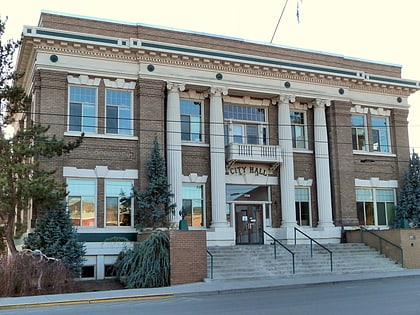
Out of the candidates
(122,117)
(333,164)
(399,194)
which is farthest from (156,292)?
(399,194)

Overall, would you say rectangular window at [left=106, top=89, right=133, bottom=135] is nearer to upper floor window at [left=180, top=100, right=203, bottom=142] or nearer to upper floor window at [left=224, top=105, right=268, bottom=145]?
upper floor window at [left=180, top=100, right=203, bottom=142]

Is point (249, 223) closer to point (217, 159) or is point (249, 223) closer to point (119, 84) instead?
point (217, 159)

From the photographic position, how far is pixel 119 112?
26.1 metres

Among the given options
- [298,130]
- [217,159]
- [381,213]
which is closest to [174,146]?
[217,159]

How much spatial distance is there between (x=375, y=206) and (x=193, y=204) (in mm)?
11453

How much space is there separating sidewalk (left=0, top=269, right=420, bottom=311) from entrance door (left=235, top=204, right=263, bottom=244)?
6.38 meters

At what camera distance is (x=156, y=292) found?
17750 mm

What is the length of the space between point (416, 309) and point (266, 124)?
18.2m

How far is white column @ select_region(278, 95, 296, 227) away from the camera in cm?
2845

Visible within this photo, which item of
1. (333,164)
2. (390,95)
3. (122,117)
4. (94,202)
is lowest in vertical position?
(94,202)

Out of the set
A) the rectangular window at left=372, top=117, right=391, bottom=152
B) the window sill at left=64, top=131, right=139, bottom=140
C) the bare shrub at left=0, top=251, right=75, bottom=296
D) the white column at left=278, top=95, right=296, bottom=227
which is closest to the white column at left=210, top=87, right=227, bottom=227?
the white column at left=278, top=95, right=296, bottom=227

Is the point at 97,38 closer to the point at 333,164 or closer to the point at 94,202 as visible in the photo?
the point at 94,202

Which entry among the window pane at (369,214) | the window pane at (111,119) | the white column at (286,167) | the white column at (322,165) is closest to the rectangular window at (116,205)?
the window pane at (111,119)

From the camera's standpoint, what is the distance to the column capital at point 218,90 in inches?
1085
